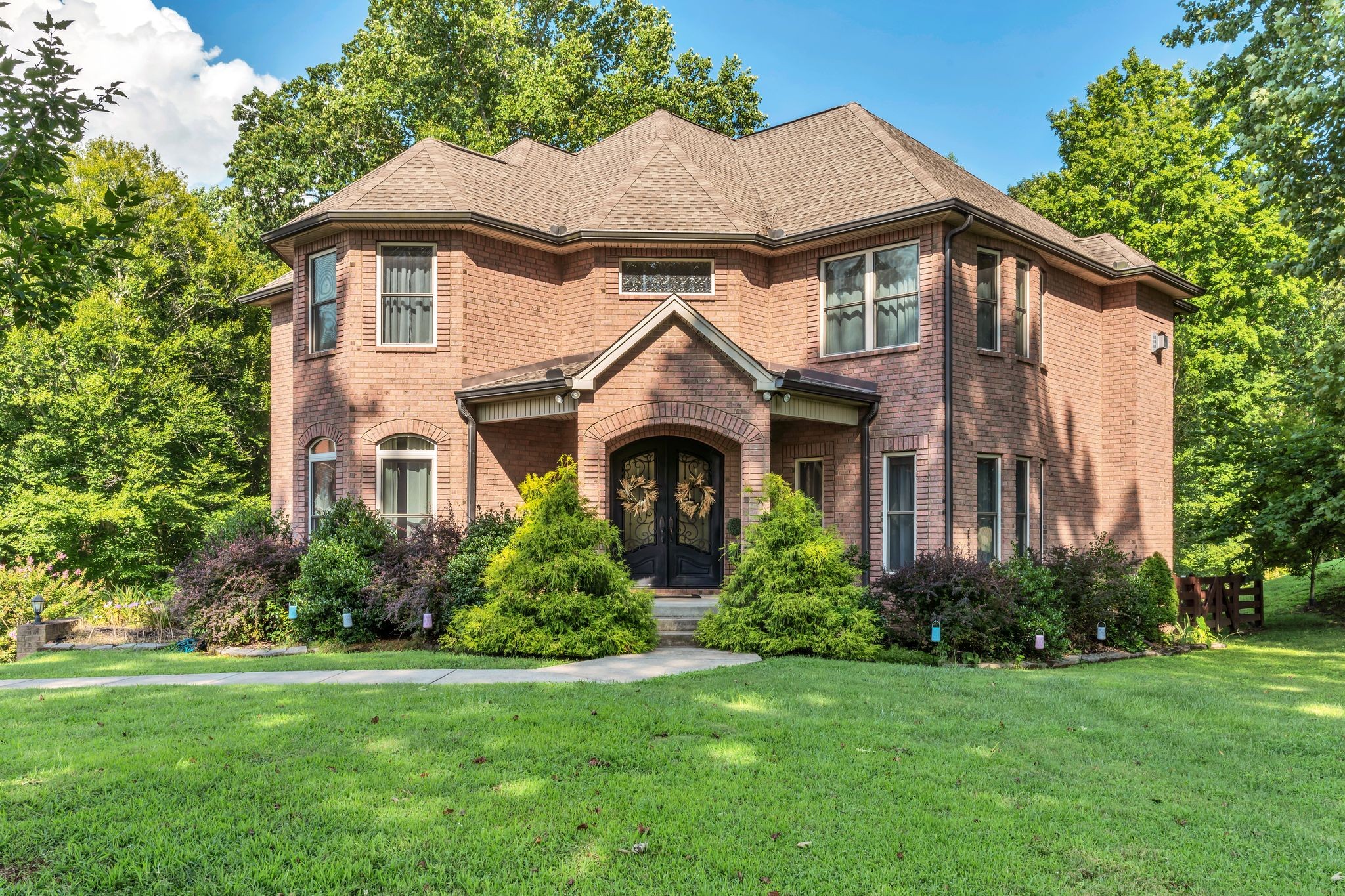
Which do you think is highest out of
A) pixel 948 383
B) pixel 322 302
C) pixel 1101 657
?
pixel 322 302

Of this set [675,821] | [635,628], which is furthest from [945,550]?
[675,821]

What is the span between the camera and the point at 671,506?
14.5 metres

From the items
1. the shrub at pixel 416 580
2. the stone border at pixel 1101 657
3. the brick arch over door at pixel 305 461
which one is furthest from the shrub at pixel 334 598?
the stone border at pixel 1101 657

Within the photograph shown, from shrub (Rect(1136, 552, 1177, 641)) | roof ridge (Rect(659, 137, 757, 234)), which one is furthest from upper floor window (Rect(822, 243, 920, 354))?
shrub (Rect(1136, 552, 1177, 641))

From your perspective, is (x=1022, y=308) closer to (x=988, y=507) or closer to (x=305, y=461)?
(x=988, y=507)

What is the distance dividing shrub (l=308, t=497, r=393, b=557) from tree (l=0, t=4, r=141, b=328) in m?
7.21

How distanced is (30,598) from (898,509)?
13476 mm

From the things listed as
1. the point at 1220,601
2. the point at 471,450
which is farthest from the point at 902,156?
the point at 1220,601

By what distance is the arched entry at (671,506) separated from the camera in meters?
14.4

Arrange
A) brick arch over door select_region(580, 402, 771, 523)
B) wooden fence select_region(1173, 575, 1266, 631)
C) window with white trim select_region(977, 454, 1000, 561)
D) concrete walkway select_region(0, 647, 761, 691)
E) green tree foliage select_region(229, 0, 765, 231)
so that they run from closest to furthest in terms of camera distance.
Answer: concrete walkway select_region(0, 647, 761, 691) → brick arch over door select_region(580, 402, 771, 523) → window with white trim select_region(977, 454, 1000, 561) → wooden fence select_region(1173, 575, 1266, 631) → green tree foliage select_region(229, 0, 765, 231)

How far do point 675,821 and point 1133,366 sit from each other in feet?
50.1

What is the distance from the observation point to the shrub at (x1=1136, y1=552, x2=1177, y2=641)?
42.8 feet

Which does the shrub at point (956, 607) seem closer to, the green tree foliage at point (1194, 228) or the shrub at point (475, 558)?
the shrub at point (475, 558)

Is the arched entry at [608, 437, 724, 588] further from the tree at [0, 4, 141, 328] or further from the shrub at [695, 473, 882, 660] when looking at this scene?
the tree at [0, 4, 141, 328]
